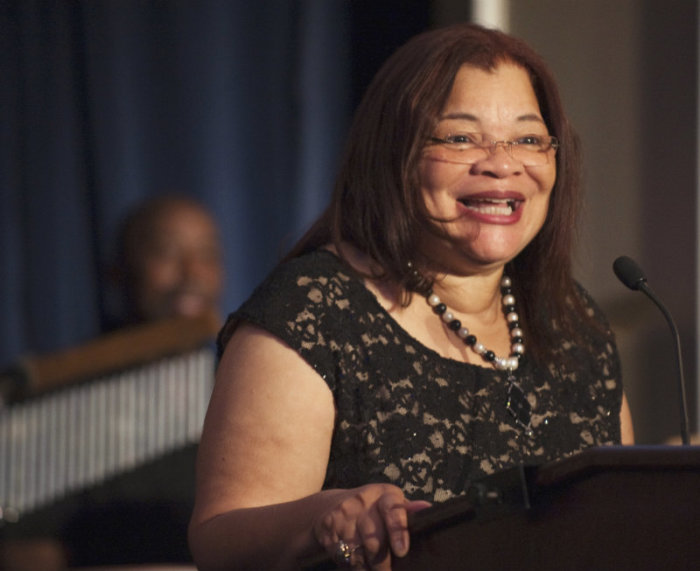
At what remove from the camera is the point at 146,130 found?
4.57 m

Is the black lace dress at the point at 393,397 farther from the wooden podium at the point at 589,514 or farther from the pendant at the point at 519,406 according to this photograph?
the wooden podium at the point at 589,514

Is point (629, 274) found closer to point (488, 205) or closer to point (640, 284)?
point (640, 284)

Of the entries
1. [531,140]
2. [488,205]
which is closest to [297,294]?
[488,205]

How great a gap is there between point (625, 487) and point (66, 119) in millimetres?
3574

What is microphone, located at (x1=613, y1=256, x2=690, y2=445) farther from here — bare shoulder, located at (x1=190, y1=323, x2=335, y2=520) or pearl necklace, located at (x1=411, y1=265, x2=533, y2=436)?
bare shoulder, located at (x1=190, y1=323, x2=335, y2=520)

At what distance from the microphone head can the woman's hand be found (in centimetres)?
63

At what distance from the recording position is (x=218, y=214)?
4820 mm

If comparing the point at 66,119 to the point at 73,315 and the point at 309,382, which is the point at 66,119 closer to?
the point at 73,315

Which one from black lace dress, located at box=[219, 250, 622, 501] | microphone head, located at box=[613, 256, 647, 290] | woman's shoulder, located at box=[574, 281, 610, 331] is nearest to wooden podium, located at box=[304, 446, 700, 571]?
black lace dress, located at box=[219, 250, 622, 501]

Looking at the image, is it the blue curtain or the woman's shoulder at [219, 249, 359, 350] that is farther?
the blue curtain

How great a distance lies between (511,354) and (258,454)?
588 mm

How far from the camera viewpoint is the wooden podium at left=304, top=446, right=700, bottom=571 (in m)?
1.13

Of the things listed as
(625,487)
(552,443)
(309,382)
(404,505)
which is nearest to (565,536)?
(625,487)

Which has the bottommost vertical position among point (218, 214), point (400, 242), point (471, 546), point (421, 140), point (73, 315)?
point (73, 315)
